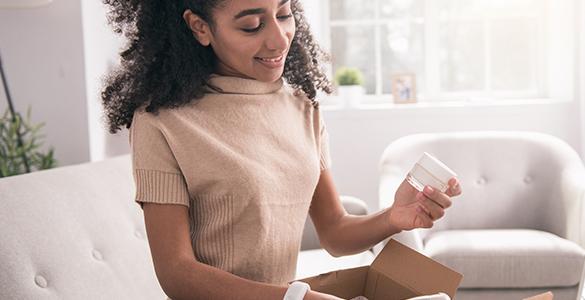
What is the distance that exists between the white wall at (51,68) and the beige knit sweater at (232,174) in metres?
1.90

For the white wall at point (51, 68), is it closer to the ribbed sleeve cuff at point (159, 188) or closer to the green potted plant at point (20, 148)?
the green potted plant at point (20, 148)

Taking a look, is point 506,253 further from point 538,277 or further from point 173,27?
point 173,27

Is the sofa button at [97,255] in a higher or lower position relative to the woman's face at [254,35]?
lower

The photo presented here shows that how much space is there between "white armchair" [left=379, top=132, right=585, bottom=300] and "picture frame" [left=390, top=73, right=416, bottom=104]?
0.99m

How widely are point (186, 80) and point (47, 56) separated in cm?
200

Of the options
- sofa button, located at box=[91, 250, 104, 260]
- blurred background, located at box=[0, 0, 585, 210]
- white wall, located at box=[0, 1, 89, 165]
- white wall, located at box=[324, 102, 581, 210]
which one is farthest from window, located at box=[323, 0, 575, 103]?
sofa button, located at box=[91, 250, 104, 260]

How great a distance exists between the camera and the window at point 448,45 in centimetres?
471

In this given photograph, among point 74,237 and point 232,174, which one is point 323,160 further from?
point 74,237

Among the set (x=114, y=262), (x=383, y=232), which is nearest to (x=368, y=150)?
(x=114, y=262)

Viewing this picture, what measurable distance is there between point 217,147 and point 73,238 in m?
0.90

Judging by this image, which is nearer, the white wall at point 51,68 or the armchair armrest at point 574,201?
the white wall at point 51,68

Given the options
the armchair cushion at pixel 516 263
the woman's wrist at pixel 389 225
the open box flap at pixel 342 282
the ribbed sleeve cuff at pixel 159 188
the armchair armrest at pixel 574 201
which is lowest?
the armchair cushion at pixel 516 263

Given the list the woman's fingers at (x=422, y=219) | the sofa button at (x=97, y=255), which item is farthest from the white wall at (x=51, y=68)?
the woman's fingers at (x=422, y=219)

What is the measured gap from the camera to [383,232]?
1.42m
